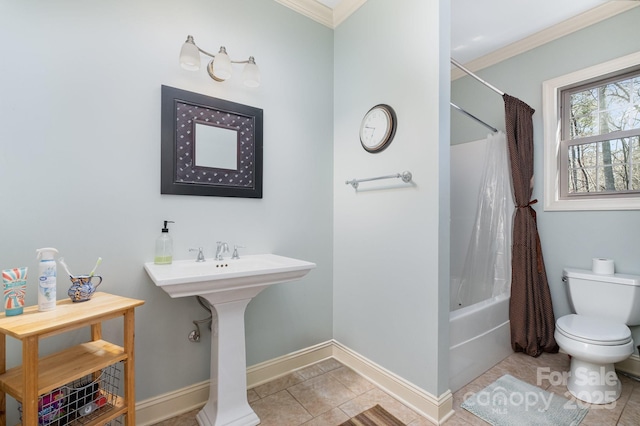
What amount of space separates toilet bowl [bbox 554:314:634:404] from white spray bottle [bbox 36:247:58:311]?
8.72 feet

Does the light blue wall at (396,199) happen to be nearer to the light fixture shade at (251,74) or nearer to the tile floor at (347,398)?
the tile floor at (347,398)

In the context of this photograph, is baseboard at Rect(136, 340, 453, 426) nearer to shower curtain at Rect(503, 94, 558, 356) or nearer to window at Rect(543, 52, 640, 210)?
shower curtain at Rect(503, 94, 558, 356)

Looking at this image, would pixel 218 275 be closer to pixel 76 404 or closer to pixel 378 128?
pixel 76 404

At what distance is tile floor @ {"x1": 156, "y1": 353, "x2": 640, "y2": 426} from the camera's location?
151 cm

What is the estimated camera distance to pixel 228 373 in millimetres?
1462

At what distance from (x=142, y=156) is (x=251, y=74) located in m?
0.77

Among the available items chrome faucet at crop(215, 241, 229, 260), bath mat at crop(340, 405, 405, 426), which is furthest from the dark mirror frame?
bath mat at crop(340, 405, 405, 426)

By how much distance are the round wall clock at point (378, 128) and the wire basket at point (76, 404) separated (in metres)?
1.88

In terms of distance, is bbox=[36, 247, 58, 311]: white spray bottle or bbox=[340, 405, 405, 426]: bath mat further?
bbox=[340, 405, 405, 426]: bath mat

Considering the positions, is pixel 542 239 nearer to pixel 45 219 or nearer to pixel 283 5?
pixel 283 5

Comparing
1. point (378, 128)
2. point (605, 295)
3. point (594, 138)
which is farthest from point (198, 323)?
point (594, 138)

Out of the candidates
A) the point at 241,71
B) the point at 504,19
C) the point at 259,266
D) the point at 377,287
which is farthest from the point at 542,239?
the point at 241,71

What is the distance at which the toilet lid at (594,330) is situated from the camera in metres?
1.60

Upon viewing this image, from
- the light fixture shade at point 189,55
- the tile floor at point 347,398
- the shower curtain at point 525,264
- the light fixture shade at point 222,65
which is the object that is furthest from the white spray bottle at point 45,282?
the shower curtain at point 525,264
